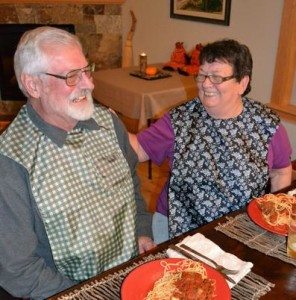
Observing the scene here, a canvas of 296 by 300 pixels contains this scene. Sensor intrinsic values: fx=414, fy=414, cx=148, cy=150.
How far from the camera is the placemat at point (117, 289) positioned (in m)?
0.96

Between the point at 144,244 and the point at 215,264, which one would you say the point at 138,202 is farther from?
the point at 215,264

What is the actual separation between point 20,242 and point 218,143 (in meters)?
0.76

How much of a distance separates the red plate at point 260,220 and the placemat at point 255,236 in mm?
25

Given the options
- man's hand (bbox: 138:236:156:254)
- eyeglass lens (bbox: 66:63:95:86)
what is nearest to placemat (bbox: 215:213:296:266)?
man's hand (bbox: 138:236:156:254)

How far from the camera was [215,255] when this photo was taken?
109 cm

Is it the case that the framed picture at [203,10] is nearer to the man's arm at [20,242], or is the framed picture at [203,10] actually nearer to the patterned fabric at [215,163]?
the patterned fabric at [215,163]

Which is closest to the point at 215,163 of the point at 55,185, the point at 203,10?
the point at 55,185

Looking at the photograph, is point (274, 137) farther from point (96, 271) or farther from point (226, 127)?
point (96, 271)

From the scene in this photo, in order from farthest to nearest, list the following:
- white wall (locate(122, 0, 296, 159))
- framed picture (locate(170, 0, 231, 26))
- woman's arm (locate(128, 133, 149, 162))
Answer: framed picture (locate(170, 0, 231, 26)), white wall (locate(122, 0, 296, 159)), woman's arm (locate(128, 133, 149, 162))

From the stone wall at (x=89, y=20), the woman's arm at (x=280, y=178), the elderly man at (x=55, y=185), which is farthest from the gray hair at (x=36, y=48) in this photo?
the stone wall at (x=89, y=20)

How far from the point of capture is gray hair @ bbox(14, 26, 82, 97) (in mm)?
1158

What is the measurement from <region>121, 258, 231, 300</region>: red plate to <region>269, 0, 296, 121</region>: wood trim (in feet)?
6.86

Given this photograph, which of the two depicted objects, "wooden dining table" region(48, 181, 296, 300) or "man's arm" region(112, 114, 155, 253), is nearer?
"wooden dining table" region(48, 181, 296, 300)

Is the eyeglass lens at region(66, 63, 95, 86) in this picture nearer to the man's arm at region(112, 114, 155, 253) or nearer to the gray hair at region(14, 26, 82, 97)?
the gray hair at region(14, 26, 82, 97)
